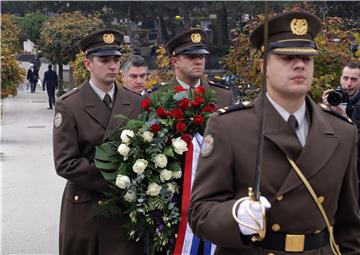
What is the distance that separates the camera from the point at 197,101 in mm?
5262

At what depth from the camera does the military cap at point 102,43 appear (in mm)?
5626

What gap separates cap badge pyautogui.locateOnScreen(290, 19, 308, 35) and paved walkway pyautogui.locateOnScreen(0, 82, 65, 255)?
17.2ft

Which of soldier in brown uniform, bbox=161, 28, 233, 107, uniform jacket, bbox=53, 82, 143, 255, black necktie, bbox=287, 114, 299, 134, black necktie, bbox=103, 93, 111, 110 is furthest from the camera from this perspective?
soldier in brown uniform, bbox=161, 28, 233, 107

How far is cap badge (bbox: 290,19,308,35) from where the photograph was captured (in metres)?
3.30

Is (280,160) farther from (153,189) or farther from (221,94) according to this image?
(221,94)

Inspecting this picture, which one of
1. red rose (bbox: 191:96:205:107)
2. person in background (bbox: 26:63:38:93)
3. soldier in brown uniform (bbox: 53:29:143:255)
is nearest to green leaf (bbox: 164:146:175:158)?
red rose (bbox: 191:96:205:107)

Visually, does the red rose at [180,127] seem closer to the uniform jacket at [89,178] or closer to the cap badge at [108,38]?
the uniform jacket at [89,178]

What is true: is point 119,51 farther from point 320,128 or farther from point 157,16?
point 157,16

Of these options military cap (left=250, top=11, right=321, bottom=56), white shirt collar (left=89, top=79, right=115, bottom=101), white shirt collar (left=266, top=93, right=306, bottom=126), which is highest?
military cap (left=250, top=11, right=321, bottom=56)

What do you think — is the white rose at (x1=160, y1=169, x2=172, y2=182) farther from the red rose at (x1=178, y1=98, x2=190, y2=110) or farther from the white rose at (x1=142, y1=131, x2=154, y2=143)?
the red rose at (x1=178, y1=98, x2=190, y2=110)

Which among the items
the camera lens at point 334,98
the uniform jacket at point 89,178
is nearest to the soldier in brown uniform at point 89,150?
the uniform jacket at point 89,178

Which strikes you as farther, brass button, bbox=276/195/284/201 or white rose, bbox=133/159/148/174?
white rose, bbox=133/159/148/174

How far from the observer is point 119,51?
18.6 ft

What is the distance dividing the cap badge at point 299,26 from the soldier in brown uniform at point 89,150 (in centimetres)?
222
